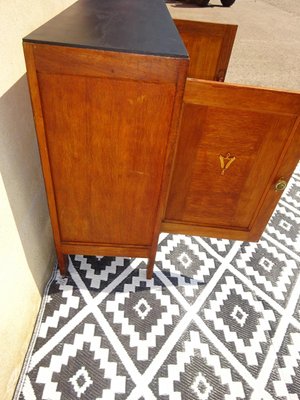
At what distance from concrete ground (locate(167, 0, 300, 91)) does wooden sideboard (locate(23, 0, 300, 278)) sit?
239 millimetres

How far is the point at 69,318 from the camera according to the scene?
1.31 m

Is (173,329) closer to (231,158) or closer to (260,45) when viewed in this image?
(231,158)

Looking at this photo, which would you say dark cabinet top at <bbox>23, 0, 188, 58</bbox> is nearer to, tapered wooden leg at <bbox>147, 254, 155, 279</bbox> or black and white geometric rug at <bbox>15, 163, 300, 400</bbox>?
tapered wooden leg at <bbox>147, 254, 155, 279</bbox>

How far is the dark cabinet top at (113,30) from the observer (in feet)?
2.51

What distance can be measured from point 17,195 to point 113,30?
663mm

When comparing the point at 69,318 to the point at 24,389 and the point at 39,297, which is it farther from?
the point at 24,389

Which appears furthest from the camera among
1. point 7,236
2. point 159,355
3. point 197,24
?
point 197,24

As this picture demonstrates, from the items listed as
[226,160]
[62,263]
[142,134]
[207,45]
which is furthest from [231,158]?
[62,263]

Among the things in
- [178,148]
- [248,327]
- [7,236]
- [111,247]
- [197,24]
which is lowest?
[248,327]

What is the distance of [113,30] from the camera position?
90cm

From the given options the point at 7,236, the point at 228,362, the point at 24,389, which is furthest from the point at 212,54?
the point at 24,389

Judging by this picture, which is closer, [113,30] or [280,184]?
[113,30]

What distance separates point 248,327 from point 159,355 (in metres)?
Answer: 0.47

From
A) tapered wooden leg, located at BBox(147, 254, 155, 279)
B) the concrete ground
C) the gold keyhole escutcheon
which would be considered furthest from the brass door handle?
tapered wooden leg, located at BBox(147, 254, 155, 279)
